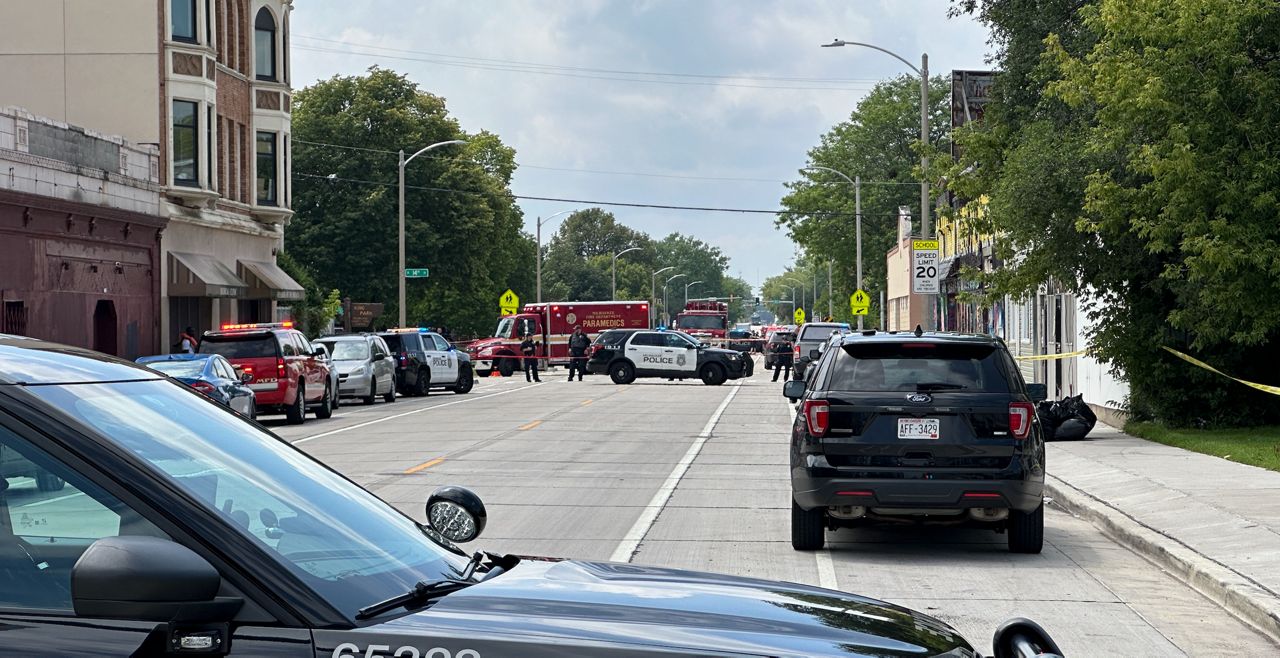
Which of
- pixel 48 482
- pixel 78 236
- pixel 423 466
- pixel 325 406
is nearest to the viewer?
pixel 48 482

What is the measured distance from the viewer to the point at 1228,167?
830 inches

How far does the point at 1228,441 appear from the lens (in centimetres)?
2181

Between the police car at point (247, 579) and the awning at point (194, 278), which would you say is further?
the awning at point (194, 278)

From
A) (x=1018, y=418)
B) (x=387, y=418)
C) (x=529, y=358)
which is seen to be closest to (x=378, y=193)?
(x=529, y=358)

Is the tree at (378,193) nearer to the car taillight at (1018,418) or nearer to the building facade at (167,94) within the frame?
the building facade at (167,94)

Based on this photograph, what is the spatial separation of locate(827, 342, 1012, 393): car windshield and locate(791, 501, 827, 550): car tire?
3.41 feet

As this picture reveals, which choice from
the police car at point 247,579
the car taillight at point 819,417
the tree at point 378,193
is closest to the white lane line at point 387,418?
the car taillight at point 819,417

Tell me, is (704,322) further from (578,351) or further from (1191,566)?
(1191,566)

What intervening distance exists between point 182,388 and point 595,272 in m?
156

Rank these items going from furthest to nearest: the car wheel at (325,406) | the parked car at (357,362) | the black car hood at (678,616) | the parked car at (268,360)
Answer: the parked car at (357,362)
the car wheel at (325,406)
the parked car at (268,360)
the black car hood at (678,616)

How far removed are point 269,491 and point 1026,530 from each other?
30.5ft

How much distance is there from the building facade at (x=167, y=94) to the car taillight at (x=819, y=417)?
33.4 metres

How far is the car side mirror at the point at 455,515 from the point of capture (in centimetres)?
502

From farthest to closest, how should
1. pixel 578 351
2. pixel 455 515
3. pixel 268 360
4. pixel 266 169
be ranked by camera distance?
pixel 578 351, pixel 266 169, pixel 268 360, pixel 455 515
